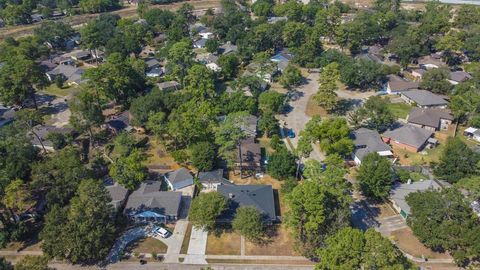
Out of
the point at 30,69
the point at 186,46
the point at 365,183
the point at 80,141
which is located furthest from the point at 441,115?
the point at 30,69

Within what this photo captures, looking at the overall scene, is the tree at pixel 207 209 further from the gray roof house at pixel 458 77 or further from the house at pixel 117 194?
the gray roof house at pixel 458 77

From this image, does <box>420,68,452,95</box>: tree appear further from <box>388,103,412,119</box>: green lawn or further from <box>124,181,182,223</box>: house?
<box>124,181,182,223</box>: house

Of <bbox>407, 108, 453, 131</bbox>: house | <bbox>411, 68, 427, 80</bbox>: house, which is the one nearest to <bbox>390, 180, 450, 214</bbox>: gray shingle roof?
<bbox>407, 108, 453, 131</bbox>: house

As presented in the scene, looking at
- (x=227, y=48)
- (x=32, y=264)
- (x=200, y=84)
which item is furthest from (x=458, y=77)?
(x=32, y=264)

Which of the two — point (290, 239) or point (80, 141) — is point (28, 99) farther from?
point (290, 239)

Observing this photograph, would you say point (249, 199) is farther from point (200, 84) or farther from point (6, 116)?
point (6, 116)
